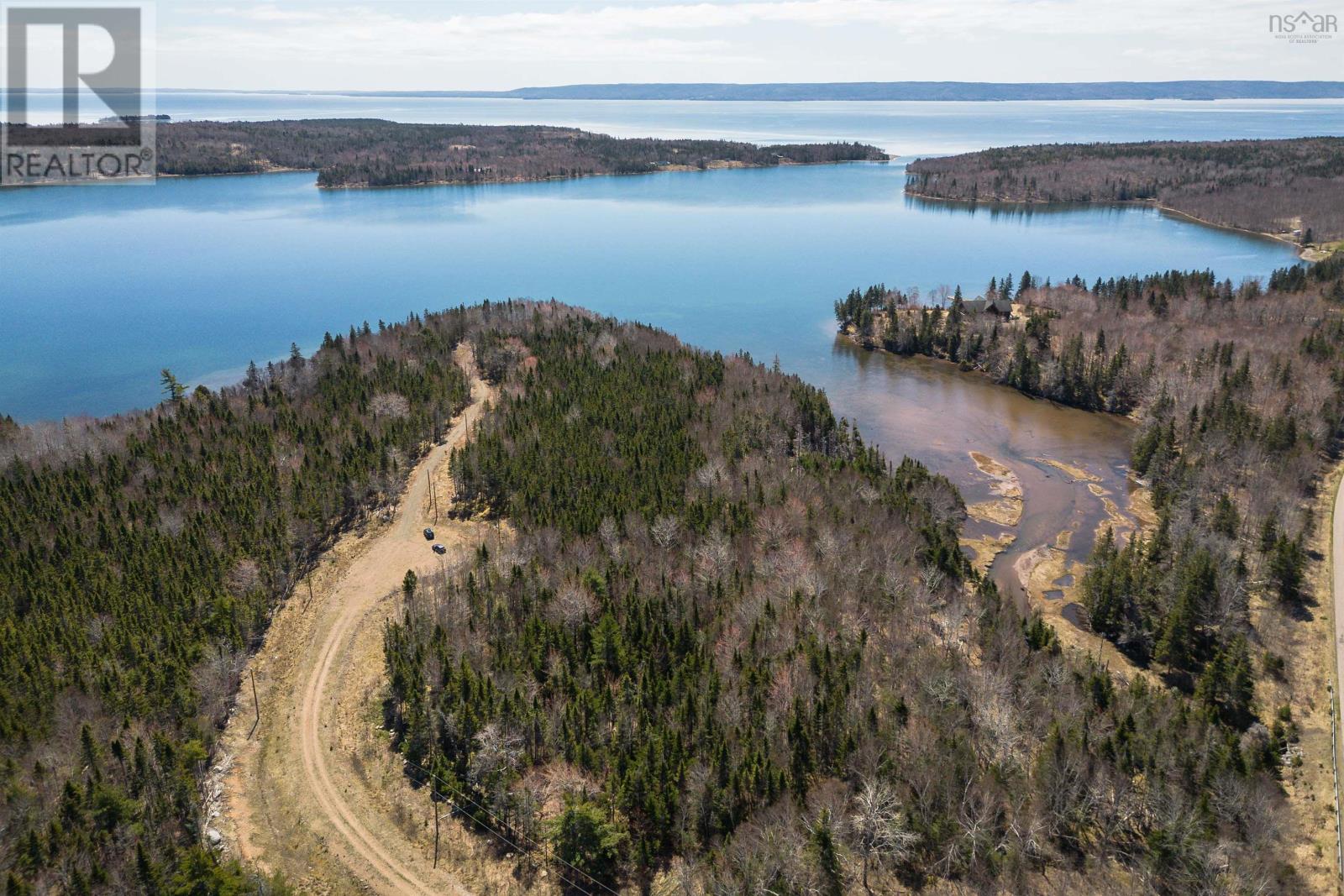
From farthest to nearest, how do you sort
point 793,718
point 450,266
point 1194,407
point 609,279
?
point 450,266
point 609,279
point 1194,407
point 793,718

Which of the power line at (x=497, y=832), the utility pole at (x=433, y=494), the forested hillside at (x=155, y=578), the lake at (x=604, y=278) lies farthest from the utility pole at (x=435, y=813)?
the lake at (x=604, y=278)

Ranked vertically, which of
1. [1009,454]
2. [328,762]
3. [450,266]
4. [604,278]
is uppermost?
[450,266]

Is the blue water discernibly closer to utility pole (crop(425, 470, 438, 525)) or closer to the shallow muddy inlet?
the shallow muddy inlet

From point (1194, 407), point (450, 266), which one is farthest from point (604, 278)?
point (1194, 407)

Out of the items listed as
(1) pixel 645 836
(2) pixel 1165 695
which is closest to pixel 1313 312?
(2) pixel 1165 695

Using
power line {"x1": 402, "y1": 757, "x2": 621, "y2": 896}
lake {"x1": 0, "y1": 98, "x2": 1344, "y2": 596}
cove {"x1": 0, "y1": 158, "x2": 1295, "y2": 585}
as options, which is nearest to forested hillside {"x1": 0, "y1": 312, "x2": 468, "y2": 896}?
power line {"x1": 402, "y1": 757, "x2": 621, "y2": 896}

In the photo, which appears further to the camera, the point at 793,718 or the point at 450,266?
the point at 450,266

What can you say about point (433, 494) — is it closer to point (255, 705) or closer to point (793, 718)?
point (255, 705)

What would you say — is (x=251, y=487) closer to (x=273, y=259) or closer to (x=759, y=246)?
(x=273, y=259)
